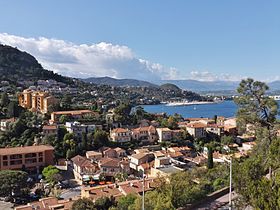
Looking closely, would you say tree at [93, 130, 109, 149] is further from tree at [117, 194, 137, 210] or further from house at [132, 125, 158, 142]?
tree at [117, 194, 137, 210]

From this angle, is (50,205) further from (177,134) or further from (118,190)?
(177,134)

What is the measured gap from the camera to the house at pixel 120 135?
34469 millimetres

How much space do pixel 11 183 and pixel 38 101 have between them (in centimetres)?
2501

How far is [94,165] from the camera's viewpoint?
90.9 feet

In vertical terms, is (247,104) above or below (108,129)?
above

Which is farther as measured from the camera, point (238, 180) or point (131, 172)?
point (131, 172)

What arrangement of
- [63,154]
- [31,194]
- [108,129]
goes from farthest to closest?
[108,129]
[63,154]
[31,194]

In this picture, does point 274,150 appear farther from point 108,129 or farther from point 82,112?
point 82,112

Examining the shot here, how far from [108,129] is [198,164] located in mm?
13164

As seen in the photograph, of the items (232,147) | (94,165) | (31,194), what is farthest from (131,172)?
(232,147)

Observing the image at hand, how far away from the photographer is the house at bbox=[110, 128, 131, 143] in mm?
34469

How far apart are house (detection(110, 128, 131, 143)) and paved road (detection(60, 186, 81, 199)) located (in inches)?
385

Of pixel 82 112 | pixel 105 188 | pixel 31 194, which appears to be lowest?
pixel 31 194

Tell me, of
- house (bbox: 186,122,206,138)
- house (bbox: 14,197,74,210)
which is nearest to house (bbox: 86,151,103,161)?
house (bbox: 14,197,74,210)
